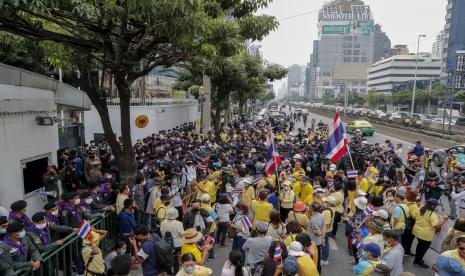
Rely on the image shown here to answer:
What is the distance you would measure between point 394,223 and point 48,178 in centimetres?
720

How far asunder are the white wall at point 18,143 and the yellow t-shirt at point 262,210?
16.0 ft

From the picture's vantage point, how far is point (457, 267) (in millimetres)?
4535

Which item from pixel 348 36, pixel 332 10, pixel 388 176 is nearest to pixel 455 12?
pixel 348 36

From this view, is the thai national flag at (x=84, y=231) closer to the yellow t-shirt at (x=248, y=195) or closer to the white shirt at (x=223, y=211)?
the white shirt at (x=223, y=211)

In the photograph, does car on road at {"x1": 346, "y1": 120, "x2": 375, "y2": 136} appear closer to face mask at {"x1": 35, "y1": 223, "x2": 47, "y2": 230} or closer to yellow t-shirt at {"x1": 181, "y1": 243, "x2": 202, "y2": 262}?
yellow t-shirt at {"x1": 181, "y1": 243, "x2": 202, "y2": 262}

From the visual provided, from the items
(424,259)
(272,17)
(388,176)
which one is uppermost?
(272,17)

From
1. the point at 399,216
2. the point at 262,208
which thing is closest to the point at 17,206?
the point at 262,208

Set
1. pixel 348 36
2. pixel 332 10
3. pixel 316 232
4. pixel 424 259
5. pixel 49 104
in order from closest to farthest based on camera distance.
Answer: pixel 316 232, pixel 424 259, pixel 49 104, pixel 348 36, pixel 332 10

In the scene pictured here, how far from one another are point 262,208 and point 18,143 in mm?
5206

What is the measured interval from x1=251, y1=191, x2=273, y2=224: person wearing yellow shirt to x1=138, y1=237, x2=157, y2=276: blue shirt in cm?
236

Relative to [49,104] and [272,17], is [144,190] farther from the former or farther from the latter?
[272,17]

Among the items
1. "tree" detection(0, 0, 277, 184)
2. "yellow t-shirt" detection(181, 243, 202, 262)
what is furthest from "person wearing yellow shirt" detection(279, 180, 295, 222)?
"tree" detection(0, 0, 277, 184)

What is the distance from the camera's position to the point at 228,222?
761cm

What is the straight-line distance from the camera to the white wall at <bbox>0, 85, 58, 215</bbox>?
761 centimetres
